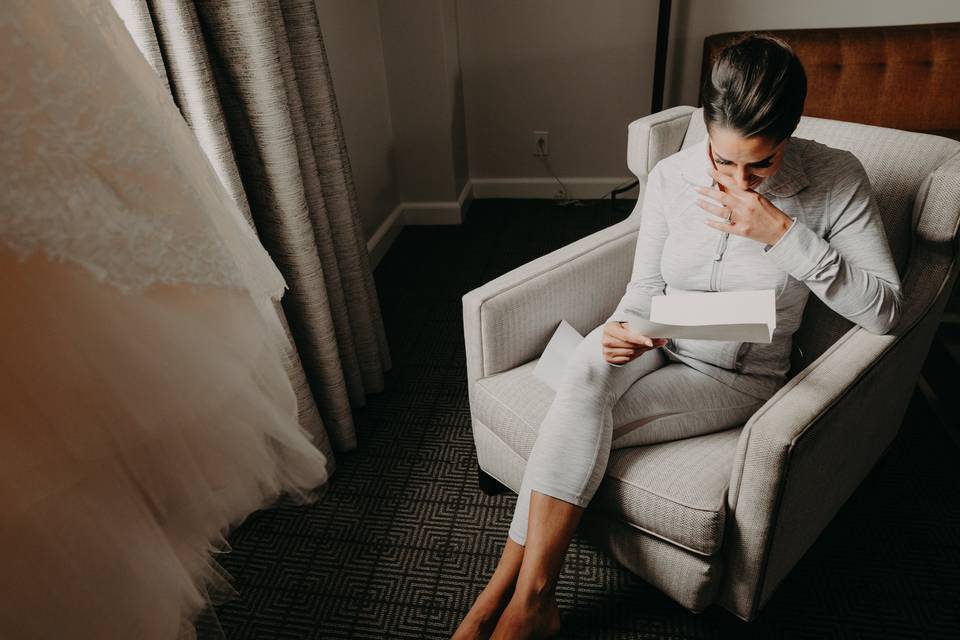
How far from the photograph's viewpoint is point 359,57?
2441 millimetres

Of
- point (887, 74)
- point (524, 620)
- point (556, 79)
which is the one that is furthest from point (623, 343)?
point (556, 79)

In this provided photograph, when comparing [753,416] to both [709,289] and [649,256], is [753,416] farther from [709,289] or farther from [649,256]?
[649,256]

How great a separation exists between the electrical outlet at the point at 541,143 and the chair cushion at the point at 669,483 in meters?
2.01

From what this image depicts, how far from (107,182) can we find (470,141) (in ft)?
8.24

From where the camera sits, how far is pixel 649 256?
1.27 meters

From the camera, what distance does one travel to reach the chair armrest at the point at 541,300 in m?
1.29

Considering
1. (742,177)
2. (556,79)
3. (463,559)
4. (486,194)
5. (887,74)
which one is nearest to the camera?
(742,177)

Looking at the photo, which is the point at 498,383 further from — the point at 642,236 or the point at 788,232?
the point at 788,232

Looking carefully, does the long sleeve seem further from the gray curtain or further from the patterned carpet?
the gray curtain

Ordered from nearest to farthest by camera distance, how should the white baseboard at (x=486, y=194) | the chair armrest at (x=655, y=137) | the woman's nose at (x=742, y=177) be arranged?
the woman's nose at (x=742, y=177), the chair armrest at (x=655, y=137), the white baseboard at (x=486, y=194)

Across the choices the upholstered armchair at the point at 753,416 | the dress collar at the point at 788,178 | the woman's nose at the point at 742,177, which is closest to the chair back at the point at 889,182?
the upholstered armchair at the point at 753,416

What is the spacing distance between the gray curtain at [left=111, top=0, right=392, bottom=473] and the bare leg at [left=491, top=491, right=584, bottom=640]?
666 millimetres

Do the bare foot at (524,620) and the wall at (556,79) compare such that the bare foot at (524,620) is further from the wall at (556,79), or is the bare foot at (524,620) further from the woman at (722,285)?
the wall at (556,79)

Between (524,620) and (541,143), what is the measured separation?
2364 mm
